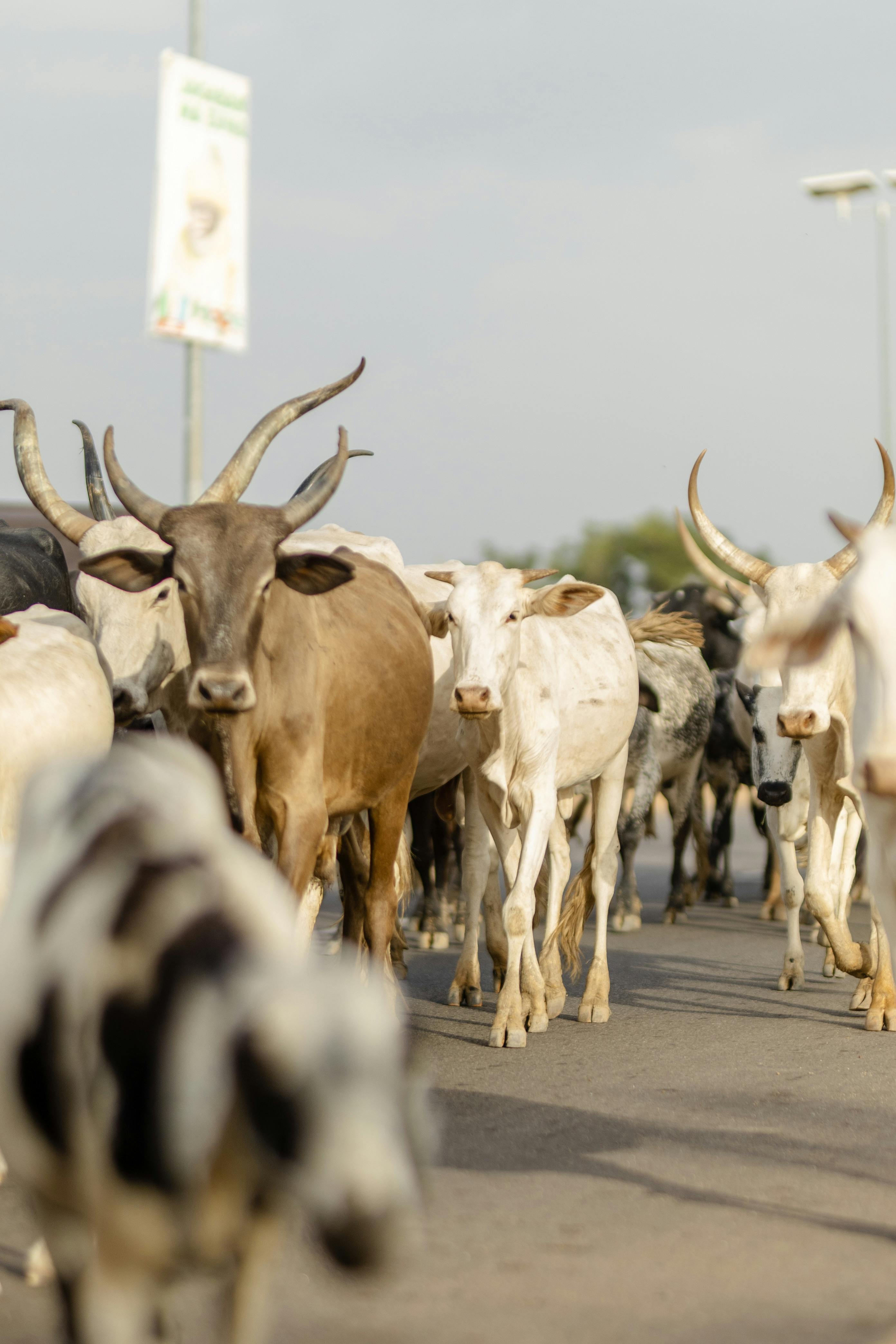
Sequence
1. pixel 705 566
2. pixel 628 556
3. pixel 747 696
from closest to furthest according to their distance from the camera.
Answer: pixel 705 566, pixel 747 696, pixel 628 556

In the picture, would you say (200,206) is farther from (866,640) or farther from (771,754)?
(866,640)

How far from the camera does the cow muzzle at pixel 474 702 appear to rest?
7.61m

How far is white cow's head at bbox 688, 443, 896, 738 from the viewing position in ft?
24.3

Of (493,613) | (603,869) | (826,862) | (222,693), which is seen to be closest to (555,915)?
(603,869)

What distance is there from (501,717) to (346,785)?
4.64 feet

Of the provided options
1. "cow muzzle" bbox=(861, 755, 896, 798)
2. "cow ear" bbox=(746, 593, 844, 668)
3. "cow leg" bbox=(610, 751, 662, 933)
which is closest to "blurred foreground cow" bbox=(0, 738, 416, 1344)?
"cow muzzle" bbox=(861, 755, 896, 798)

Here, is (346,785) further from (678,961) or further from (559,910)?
(678,961)

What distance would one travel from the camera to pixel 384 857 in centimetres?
783

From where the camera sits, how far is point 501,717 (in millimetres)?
8359

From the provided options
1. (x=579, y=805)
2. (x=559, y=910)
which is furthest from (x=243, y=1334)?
(x=579, y=805)

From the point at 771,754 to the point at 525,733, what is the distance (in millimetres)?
1868

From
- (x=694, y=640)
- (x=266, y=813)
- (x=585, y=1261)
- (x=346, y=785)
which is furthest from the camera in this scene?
(x=694, y=640)

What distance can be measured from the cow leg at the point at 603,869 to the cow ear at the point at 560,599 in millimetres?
1560

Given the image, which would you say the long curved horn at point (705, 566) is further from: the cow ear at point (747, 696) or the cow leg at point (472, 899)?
the cow leg at point (472, 899)
